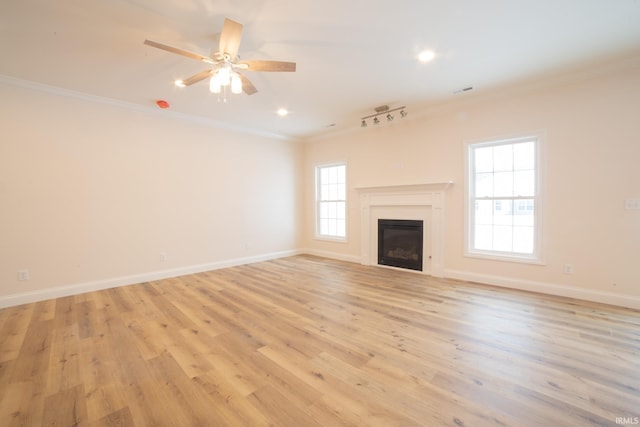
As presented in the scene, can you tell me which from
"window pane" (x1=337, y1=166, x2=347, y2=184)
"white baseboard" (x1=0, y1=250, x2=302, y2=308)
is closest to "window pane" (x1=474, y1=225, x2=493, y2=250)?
"window pane" (x1=337, y1=166, x2=347, y2=184)

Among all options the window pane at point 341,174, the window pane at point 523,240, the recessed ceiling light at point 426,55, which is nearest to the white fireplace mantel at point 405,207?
the window pane at point 341,174

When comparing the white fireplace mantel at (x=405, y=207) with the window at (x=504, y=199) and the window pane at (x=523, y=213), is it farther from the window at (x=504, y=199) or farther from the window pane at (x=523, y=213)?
the window pane at (x=523, y=213)

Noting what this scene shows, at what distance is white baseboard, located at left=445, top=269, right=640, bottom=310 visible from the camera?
9.87 feet

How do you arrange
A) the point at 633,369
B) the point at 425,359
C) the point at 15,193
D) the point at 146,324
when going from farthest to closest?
1. the point at 15,193
2. the point at 146,324
3. the point at 425,359
4. the point at 633,369

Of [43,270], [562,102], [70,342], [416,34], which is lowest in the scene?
[70,342]

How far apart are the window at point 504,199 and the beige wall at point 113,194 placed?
398cm

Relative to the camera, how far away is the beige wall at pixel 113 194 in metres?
3.31

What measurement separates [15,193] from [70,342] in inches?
89.5

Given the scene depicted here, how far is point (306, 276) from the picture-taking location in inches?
174

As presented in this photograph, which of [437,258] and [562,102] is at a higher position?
[562,102]

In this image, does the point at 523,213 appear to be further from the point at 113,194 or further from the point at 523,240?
the point at 113,194

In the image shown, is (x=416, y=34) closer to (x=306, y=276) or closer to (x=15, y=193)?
(x=306, y=276)

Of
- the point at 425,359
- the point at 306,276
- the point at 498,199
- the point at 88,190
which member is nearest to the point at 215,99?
the point at 88,190

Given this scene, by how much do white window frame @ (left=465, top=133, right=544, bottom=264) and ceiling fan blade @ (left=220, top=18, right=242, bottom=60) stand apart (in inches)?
138
